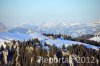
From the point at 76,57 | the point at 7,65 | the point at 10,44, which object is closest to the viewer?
the point at 7,65

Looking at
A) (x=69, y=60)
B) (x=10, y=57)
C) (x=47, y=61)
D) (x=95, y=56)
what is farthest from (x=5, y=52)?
(x=95, y=56)

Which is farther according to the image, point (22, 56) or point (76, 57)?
point (76, 57)

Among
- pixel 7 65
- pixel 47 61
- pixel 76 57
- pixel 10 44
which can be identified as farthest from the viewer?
pixel 10 44

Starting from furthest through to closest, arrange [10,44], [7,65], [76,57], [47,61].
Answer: [10,44], [76,57], [47,61], [7,65]

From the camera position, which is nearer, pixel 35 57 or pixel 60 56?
pixel 35 57

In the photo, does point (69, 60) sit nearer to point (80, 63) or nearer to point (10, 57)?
point (80, 63)

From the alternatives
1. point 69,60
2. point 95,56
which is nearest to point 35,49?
point 69,60

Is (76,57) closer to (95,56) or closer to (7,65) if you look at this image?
(95,56)

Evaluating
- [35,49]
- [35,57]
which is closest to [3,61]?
[35,57]
